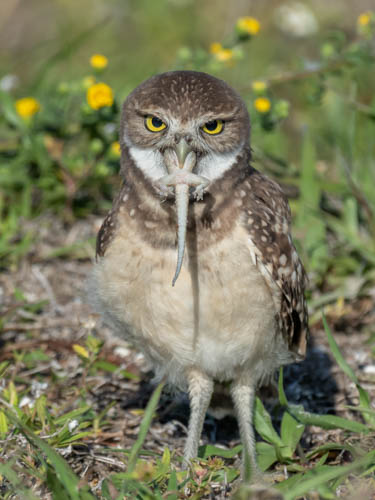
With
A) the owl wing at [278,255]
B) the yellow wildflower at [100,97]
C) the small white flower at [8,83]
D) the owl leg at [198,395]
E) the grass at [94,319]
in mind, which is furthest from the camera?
the small white flower at [8,83]

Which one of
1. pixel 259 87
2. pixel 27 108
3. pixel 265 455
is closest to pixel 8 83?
pixel 27 108

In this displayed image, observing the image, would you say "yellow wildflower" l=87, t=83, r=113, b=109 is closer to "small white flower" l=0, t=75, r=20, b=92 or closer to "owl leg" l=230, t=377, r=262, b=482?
"small white flower" l=0, t=75, r=20, b=92

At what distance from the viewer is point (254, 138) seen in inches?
246

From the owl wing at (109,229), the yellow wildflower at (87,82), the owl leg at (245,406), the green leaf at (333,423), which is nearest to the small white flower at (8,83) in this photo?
the yellow wildflower at (87,82)

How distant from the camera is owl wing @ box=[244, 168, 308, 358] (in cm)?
351

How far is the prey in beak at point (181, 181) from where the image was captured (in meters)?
3.10

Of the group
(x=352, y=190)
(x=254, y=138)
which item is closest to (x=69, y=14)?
(x=254, y=138)

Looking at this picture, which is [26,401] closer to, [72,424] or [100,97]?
[72,424]

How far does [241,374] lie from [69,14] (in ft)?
27.0

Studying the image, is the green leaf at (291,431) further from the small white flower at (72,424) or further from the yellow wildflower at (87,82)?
the yellow wildflower at (87,82)

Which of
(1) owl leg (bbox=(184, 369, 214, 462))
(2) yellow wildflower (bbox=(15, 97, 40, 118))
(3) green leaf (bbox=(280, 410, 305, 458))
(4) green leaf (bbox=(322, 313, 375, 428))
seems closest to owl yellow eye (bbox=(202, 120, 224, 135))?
(4) green leaf (bbox=(322, 313, 375, 428))

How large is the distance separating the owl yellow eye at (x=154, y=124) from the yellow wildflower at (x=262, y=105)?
76.6 inches

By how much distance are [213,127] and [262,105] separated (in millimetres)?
1907

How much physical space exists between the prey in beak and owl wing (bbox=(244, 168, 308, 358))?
0.41 metres
